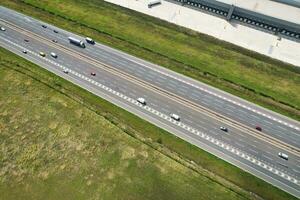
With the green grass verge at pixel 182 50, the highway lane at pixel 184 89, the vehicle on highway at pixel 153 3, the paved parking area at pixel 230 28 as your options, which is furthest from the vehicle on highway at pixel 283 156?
the vehicle on highway at pixel 153 3

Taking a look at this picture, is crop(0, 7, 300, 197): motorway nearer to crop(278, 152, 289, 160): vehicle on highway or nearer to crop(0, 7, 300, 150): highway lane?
crop(0, 7, 300, 150): highway lane

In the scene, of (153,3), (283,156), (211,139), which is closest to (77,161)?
(211,139)

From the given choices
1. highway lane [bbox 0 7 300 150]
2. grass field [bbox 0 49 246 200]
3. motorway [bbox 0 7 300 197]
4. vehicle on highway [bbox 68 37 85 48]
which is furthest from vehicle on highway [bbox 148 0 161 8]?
grass field [bbox 0 49 246 200]

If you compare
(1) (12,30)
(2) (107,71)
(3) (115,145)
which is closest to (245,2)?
(2) (107,71)

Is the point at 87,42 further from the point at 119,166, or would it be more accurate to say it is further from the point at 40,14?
the point at 119,166

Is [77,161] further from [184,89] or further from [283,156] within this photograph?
[283,156]
